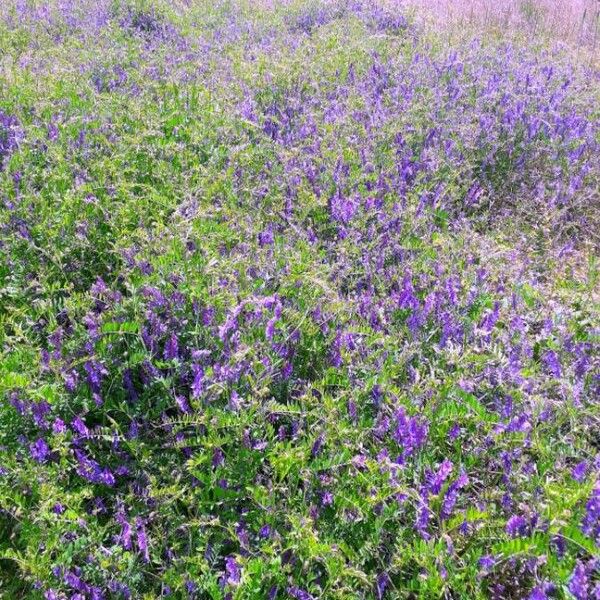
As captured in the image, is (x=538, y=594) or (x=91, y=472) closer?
(x=538, y=594)

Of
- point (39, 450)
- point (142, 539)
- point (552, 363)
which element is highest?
point (552, 363)

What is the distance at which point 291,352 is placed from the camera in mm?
2297

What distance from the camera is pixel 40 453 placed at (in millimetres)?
1891

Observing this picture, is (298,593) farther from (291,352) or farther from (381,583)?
(291,352)

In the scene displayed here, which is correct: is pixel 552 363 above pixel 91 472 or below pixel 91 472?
above

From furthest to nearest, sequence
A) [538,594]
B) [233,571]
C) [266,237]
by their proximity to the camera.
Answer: [266,237] → [233,571] → [538,594]

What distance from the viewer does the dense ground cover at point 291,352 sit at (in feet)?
5.74

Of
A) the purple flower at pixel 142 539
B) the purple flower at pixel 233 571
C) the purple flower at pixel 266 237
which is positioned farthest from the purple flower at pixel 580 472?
the purple flower at pixel 266 237

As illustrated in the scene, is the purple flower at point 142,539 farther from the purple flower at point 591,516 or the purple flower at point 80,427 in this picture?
the purple flower at point 591,516

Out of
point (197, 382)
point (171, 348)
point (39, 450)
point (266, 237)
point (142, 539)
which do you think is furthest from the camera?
point (266, 237)

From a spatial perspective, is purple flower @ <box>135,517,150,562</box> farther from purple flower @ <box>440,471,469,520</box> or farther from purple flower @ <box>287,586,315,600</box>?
purple flower @ <box>440,471,469,520</box>

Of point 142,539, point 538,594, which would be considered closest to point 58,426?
point 142,539

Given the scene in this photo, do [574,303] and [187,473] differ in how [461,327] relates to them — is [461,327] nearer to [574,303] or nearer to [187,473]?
[574,303]

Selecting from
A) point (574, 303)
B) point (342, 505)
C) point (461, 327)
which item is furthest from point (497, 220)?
point (342, 505)
